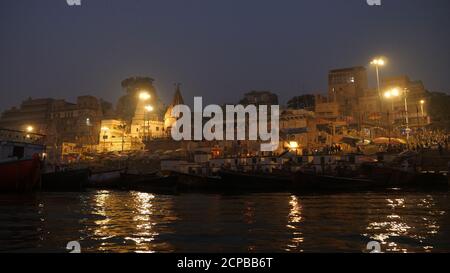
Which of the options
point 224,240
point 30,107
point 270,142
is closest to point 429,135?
point 270,142

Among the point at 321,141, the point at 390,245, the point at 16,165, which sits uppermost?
the point at 321,141

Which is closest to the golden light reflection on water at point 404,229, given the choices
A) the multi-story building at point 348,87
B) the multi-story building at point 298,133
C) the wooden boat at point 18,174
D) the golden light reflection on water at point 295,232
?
the golden light reflection on water at point 295,232

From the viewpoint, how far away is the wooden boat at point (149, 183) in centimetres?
2866

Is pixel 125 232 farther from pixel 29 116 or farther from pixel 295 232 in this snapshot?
pixel 29 116

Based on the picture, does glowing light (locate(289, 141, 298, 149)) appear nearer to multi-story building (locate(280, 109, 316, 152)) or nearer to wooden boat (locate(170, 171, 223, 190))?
multi-story building (locate(280, 109, 316, 152))

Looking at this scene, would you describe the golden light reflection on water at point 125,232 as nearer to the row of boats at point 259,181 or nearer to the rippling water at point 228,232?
the rippling water at point 228,232

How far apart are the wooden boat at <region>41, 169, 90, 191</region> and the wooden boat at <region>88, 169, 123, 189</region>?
2.66 metres

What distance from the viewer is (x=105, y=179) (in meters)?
34.2

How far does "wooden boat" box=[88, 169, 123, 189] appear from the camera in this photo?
33.7 meters

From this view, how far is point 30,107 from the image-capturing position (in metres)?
90.5

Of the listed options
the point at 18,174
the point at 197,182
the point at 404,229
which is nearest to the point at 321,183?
the point at 197,182

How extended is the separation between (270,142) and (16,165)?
36.1 metres

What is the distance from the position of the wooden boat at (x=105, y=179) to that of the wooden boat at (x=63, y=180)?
2.66 meters
